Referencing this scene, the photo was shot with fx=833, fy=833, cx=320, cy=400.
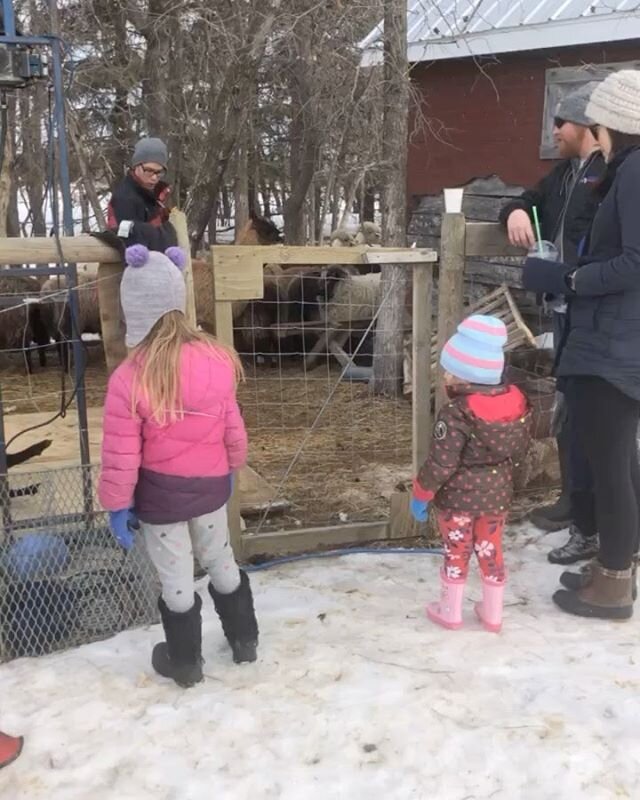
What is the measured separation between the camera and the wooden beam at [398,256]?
378 centimetres

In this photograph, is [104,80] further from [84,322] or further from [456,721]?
[456,721]

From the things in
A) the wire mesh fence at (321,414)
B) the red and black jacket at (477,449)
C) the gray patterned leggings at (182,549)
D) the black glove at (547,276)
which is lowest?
the wire mesh fence at (321,414)

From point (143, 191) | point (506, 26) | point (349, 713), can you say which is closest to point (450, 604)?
point (349, 713)

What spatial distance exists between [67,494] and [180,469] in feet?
2.50

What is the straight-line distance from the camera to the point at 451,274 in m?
3.87

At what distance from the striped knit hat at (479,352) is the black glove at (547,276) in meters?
0.30

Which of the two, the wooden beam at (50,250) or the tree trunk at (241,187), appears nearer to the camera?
the wooden beam at (50,250)

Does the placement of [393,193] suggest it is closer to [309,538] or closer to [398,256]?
[398,256]

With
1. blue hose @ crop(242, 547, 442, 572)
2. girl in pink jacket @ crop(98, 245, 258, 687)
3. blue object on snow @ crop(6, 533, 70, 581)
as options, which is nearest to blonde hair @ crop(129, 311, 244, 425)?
girl in pink jacket @ crop(98, 245, 258, 687)

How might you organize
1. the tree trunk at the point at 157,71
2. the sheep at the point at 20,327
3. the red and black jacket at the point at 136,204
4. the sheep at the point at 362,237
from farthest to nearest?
the sheep at the point at 362,237 → the tree trunk at the point at 157,71 → the sheep at the point at 20,327 → the red and black jacket at the point at 136,204

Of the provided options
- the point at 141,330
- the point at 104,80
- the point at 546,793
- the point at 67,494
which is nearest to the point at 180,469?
the point at 141,330

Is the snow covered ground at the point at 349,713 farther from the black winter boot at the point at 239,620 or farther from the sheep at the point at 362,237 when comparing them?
the sheep at the point at 362,237

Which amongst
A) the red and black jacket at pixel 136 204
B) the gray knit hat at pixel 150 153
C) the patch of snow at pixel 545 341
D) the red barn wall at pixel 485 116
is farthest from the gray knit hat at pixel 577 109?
the red barn wall at pixel 485 116

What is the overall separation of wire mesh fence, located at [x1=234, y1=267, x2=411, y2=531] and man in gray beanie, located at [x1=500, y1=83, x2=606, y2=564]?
1.34 metres
